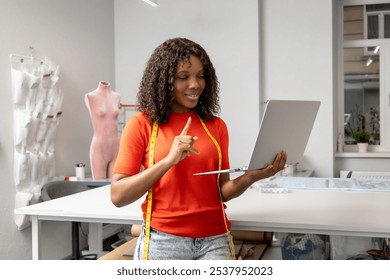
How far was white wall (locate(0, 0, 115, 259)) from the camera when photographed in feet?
11.5

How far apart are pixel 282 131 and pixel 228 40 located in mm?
Result: 3547

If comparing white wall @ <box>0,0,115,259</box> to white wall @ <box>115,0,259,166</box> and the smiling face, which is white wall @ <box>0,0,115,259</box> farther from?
the smiling face

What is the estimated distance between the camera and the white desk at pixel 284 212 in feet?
5.87

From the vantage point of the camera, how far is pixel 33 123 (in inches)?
143

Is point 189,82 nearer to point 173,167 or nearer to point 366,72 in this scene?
point 173,167

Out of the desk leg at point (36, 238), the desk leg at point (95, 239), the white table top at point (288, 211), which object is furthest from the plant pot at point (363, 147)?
the desk leg at point (36, 238)

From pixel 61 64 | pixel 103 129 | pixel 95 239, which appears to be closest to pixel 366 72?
pixel 103 129

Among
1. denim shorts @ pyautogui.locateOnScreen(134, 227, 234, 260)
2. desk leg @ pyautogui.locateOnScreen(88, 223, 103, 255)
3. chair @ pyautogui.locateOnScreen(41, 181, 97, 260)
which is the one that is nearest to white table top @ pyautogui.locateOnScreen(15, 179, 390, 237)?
denim shorts @ pyautogui.locateOnScreen(134, 227, 234, 260)

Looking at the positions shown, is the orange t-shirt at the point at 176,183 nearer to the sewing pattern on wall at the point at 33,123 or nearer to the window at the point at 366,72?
the sewing pattern on wall at the point at 33,123

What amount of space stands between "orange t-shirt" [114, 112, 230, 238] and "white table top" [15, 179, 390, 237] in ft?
1.51

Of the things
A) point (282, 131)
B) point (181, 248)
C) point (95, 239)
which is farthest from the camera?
point (95, 239)

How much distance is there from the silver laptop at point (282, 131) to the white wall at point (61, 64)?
250 centimetres

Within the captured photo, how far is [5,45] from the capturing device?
137 inches
